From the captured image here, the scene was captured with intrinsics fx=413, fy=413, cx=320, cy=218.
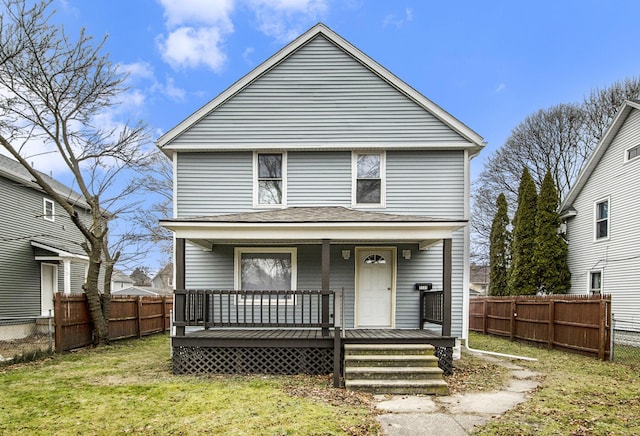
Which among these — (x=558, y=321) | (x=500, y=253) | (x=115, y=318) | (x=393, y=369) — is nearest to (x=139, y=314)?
(x=115, y=318)

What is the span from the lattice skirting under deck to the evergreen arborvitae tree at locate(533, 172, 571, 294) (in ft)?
39.8

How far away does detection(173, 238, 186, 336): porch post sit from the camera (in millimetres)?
8125

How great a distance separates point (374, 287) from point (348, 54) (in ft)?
19.5

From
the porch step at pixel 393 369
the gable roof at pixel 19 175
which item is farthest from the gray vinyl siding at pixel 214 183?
the gable roof at pixel 19 175

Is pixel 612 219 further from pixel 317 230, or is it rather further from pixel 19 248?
pixel 19 248

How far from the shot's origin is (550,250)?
16531mm

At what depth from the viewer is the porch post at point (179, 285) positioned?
812cm

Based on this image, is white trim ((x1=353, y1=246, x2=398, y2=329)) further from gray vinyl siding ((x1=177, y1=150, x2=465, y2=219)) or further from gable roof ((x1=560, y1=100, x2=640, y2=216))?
gable roof ((x1=560, y1=100, x2=640, y2=216))

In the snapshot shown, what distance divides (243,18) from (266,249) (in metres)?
10.8

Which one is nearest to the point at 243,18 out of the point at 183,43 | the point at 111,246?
the point at 183,43

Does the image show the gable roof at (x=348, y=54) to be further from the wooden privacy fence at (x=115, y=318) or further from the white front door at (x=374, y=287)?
the wooden privacy fence at (x=115, y=318)

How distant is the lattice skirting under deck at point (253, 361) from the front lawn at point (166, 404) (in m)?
0.32

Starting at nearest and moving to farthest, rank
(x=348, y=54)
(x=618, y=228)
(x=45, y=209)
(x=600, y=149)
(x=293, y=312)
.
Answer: (x=293, y=312) < (x=348, y=54) < (x=618, y=228) < (x=600, y=149) < (x=45, y=209)

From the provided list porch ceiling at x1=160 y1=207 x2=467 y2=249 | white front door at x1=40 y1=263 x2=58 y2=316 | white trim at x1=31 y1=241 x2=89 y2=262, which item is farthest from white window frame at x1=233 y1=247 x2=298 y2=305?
white front door at x1=40 y1=263 x2=58 y2=316
